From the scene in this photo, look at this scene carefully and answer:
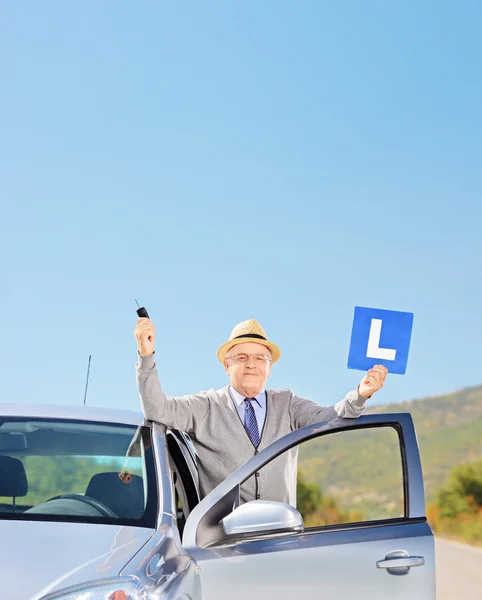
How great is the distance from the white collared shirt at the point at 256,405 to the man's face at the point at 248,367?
26mm

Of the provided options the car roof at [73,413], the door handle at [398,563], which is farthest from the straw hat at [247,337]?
the door handle at [398,563]

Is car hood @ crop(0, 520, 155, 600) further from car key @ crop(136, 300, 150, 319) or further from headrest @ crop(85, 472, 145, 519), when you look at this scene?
car key @ crop(136, 300, 150, 319)

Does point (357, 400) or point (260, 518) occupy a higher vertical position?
point (357, 400)

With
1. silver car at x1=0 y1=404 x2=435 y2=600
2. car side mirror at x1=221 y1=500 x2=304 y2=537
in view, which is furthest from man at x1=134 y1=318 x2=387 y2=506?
car side mirror at x1=221 y1=500 x2=304 y2=537

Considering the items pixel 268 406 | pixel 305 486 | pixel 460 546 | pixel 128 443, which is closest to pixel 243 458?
pixel 268 406

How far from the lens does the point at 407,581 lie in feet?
14.2

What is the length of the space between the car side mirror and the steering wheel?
18.8 inches

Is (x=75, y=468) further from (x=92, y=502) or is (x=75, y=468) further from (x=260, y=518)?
(x=260, y=518)

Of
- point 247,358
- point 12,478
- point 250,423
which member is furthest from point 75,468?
point 247,358

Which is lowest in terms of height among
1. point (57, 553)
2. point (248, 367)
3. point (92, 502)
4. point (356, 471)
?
point (356, 471)

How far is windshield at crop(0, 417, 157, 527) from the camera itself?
14.1ft

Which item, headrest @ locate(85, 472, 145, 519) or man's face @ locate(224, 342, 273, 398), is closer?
headrest @ locate(85, 472, 145, 519)

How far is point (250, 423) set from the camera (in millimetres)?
5469

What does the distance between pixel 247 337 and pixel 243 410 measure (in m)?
0.45
